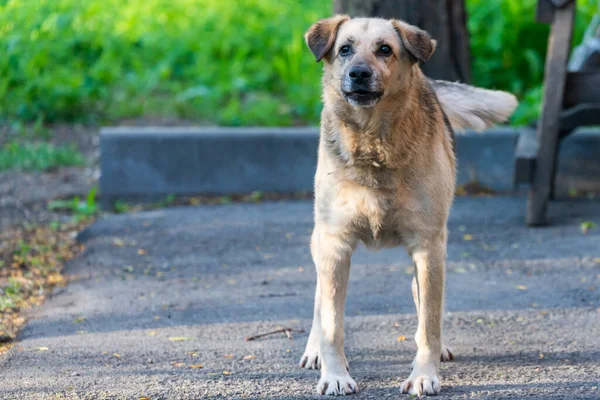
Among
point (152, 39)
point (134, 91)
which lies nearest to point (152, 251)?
point (134, 91)

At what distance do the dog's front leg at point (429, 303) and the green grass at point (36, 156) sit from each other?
5141 mm

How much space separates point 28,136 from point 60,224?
219cm

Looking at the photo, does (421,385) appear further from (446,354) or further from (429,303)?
(446,354)

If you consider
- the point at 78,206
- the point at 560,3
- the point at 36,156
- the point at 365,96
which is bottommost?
the point at 78,206

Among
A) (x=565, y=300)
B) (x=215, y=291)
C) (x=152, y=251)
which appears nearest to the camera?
(x=565, y=300)

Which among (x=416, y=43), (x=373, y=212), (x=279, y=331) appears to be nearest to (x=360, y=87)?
(x=416, y=43)

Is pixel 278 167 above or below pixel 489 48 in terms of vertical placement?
below

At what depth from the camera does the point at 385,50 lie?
3.68 m

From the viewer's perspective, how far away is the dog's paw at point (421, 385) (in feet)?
11.3

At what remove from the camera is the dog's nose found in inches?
138

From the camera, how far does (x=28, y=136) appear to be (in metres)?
8.47

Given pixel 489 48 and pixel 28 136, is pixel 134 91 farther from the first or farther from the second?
pixel 489 48

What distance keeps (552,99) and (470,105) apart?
6.53 ft

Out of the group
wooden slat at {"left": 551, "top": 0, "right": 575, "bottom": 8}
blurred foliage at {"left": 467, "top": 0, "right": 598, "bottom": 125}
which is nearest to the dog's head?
wooden slat at {"left": 551, "top": 0, "right": 575, "bottom": 8}
